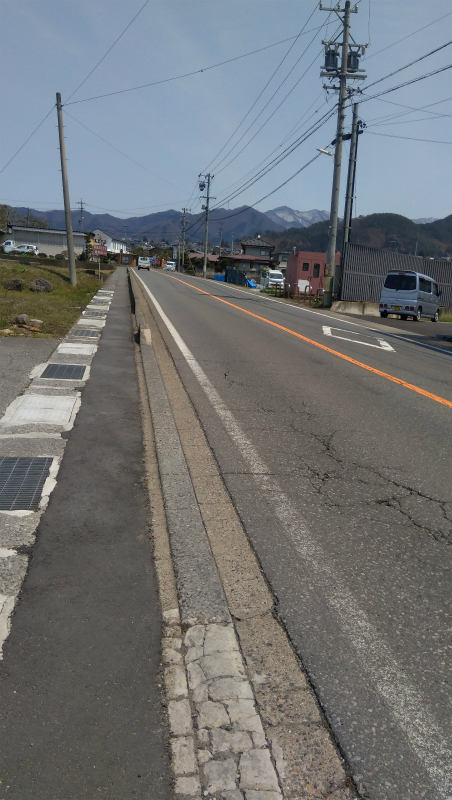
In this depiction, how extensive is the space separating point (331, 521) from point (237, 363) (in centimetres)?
573

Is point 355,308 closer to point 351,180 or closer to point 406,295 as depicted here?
point 406,295

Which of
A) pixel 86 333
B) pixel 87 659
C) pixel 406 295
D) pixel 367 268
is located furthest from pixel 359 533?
pixel 367 268

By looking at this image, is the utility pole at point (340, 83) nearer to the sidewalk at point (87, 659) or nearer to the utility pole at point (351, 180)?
the utility pole at point (351, 180)

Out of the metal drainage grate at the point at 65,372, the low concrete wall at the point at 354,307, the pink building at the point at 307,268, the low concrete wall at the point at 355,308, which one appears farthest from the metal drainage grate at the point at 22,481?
the pink building at the point at 307,268

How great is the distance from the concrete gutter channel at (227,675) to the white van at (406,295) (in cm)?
2155

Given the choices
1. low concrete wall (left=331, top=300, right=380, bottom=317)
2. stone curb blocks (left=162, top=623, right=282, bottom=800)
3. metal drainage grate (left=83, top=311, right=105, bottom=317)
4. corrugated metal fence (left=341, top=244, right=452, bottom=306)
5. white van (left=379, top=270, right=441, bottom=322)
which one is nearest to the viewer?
stone curb blocks (left=162, top=623, right=282, bottom=800)

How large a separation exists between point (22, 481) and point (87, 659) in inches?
83.0

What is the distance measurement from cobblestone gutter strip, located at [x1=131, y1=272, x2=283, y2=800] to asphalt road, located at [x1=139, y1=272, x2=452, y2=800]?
0.33 meters

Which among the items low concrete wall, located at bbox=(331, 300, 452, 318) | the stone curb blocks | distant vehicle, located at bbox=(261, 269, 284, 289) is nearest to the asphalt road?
the stone curb blocks

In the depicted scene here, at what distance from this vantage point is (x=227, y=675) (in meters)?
2.62

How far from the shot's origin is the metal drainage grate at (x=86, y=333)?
11966mm

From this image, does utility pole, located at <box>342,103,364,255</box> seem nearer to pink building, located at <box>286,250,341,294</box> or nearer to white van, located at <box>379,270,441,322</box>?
white van, located at <box>379,270,441,322</box>

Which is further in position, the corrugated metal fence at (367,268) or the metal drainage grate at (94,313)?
the corrugated metal fence at (367,268)

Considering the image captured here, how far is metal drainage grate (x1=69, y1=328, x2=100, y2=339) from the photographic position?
1197 cm
